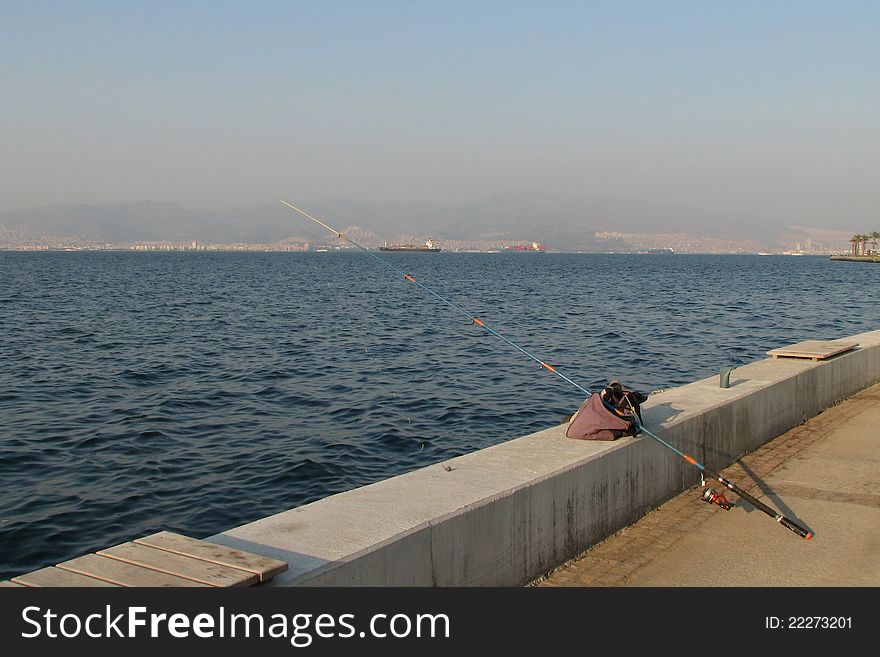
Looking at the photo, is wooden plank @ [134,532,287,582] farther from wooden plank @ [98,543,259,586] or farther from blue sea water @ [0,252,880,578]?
blue sea water @ [0,252,880,578]

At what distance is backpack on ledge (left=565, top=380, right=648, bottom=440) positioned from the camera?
746 cm

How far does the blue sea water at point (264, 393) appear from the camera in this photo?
11.1 m

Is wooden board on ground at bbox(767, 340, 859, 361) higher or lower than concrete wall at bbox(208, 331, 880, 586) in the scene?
higher

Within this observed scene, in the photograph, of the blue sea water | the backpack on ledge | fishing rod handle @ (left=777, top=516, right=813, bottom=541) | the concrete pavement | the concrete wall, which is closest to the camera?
the concrete wall

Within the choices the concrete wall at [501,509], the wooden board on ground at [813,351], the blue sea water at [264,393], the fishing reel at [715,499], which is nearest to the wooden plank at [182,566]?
the concrete wall at [501,509]

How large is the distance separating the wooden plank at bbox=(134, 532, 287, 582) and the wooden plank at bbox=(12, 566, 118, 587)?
484mm

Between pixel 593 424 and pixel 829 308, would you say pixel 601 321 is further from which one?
pixel 593 424

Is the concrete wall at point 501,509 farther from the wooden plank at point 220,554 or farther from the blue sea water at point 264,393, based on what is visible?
the blue sea water at point 264,393

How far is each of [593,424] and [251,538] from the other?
3256 millimetres

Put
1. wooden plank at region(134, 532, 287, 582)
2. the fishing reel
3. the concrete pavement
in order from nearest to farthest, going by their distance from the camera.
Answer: wooden plank at region(134, 532, 287, 582)
the concrete pavement
the fishing reel

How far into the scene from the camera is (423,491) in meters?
6.16

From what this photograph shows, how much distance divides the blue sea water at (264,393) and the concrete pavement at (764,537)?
4.86m

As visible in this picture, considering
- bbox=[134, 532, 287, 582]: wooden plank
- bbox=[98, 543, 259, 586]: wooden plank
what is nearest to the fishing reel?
bbox=[134, 532, 287, 582]: wooden plank
